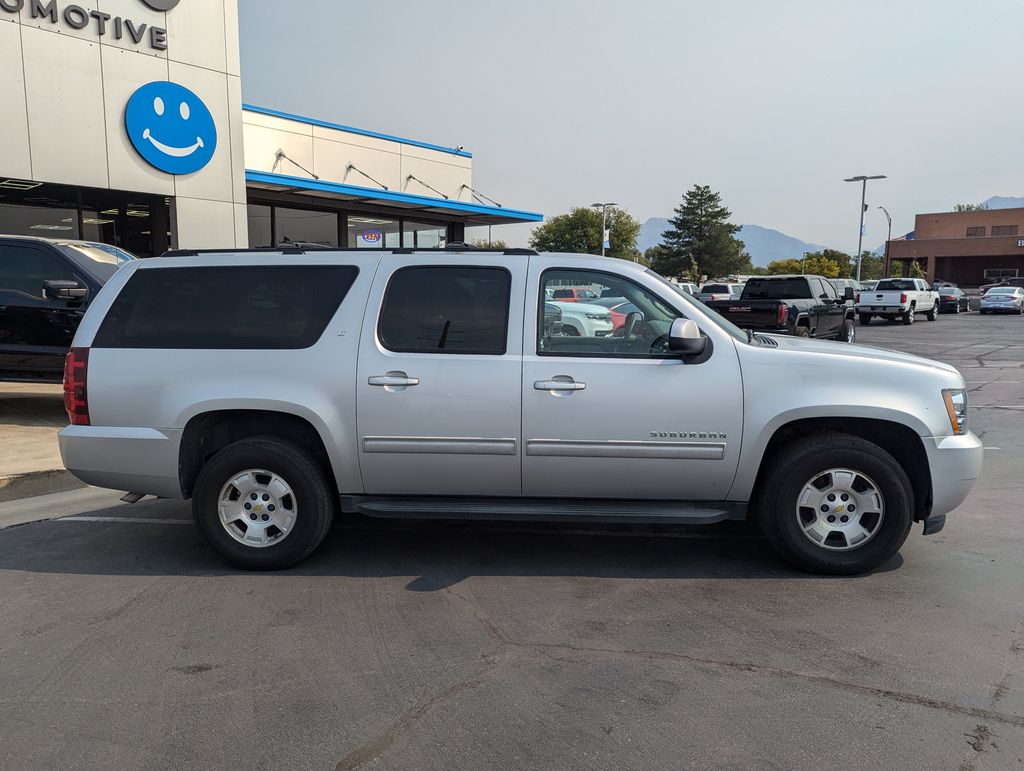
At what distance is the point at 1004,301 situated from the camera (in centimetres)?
3916

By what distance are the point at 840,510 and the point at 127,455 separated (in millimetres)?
4257

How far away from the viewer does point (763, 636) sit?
3.86 m

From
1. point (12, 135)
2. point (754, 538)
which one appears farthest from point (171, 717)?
point (12, 135)

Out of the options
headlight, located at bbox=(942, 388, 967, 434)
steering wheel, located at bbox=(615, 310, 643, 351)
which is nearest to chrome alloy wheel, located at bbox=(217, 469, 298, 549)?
steering wheel, located at bbox=(615, 310, 643, 351)

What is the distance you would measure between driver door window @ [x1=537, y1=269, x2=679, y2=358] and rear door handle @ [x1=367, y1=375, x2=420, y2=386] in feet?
2.52

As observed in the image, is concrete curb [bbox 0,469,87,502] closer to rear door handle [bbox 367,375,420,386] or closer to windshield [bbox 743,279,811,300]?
rear door handle [bbox 367,375,420,386]

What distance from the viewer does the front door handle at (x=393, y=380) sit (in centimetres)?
460

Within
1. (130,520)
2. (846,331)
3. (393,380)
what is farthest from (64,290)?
(846,331)

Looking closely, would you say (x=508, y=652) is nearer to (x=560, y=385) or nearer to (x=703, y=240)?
(x=560, y=385)

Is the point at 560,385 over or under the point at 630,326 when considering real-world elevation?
under

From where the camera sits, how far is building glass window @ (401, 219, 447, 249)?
87.1ft

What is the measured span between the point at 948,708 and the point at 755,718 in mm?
799

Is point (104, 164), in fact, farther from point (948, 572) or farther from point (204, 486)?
point (948, 572)

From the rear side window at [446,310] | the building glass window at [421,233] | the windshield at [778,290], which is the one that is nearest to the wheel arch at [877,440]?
the rear side window at [446,310]
